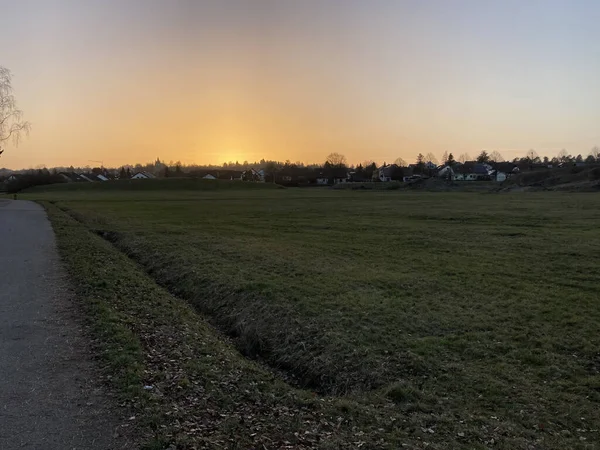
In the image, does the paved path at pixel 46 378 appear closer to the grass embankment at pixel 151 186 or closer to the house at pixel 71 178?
the grass embankment at pixel 151 186

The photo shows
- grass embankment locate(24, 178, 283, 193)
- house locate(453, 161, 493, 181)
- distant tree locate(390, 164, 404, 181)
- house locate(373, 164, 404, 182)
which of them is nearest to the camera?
grass embankment locate(24, 178, 283, 193)

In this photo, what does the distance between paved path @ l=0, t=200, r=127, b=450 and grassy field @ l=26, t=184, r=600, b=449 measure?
1.08 meters

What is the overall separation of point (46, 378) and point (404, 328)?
6.24 metres

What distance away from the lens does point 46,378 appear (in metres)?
6.47

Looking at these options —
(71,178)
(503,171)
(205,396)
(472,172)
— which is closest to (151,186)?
(71,178)

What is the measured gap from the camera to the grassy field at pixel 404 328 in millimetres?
5711

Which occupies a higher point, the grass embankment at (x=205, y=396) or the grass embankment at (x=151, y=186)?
the grass embankment at (x=205, y=396)

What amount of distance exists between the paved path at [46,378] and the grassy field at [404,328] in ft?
3.56

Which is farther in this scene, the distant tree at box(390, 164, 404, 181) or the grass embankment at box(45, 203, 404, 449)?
the distant tree at box(390, 164, 404, 181)

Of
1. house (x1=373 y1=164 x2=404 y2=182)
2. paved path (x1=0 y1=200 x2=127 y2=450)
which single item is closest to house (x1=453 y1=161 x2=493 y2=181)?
house (x1=373 y1=164 x2=404 y2=182)

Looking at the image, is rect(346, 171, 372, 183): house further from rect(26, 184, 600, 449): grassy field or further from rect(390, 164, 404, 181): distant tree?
rect(26, 184, 600, 449): grassy field

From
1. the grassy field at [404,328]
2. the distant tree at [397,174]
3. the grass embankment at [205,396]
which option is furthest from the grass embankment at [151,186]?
the grass embankment at [205,396]

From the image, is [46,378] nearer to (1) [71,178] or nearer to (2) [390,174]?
(2) [390,174]

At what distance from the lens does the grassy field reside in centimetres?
571
